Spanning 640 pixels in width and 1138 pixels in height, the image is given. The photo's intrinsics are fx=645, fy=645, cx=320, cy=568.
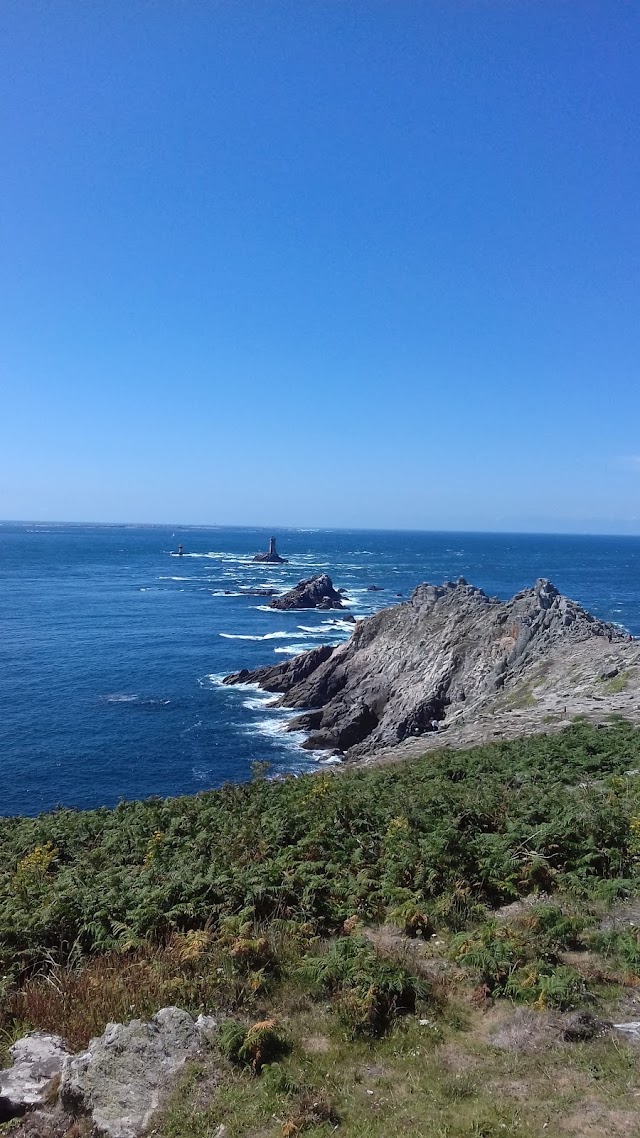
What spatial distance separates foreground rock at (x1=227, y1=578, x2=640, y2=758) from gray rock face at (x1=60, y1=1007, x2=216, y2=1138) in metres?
19.9

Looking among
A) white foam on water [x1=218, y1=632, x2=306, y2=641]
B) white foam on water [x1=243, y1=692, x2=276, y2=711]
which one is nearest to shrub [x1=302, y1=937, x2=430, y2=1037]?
white foam on water [x1=243, y1=692, x2=276, y2=711]

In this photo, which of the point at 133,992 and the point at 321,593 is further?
the point at 321,593

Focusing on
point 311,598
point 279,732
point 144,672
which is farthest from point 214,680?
point 311,598

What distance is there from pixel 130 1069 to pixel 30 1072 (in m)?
1.23

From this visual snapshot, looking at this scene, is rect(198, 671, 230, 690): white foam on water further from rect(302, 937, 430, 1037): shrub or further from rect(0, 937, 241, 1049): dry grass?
rect(302, 937, 430, 1037): shrub

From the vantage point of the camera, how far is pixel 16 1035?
8.53m

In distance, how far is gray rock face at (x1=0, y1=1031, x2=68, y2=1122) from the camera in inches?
283

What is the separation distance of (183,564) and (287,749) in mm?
137825

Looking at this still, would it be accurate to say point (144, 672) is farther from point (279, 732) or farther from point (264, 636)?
point (264, 636)

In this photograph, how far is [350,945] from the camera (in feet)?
31.6

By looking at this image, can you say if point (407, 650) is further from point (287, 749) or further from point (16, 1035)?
point (16, 1035)

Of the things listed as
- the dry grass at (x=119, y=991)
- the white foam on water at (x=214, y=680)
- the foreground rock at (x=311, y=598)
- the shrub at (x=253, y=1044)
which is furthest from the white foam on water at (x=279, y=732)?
the foreground rock at (x=311, y=598)

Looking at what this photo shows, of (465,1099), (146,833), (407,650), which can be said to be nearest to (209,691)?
(407,650)

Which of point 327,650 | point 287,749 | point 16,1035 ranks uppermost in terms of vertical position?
point 16,1035
